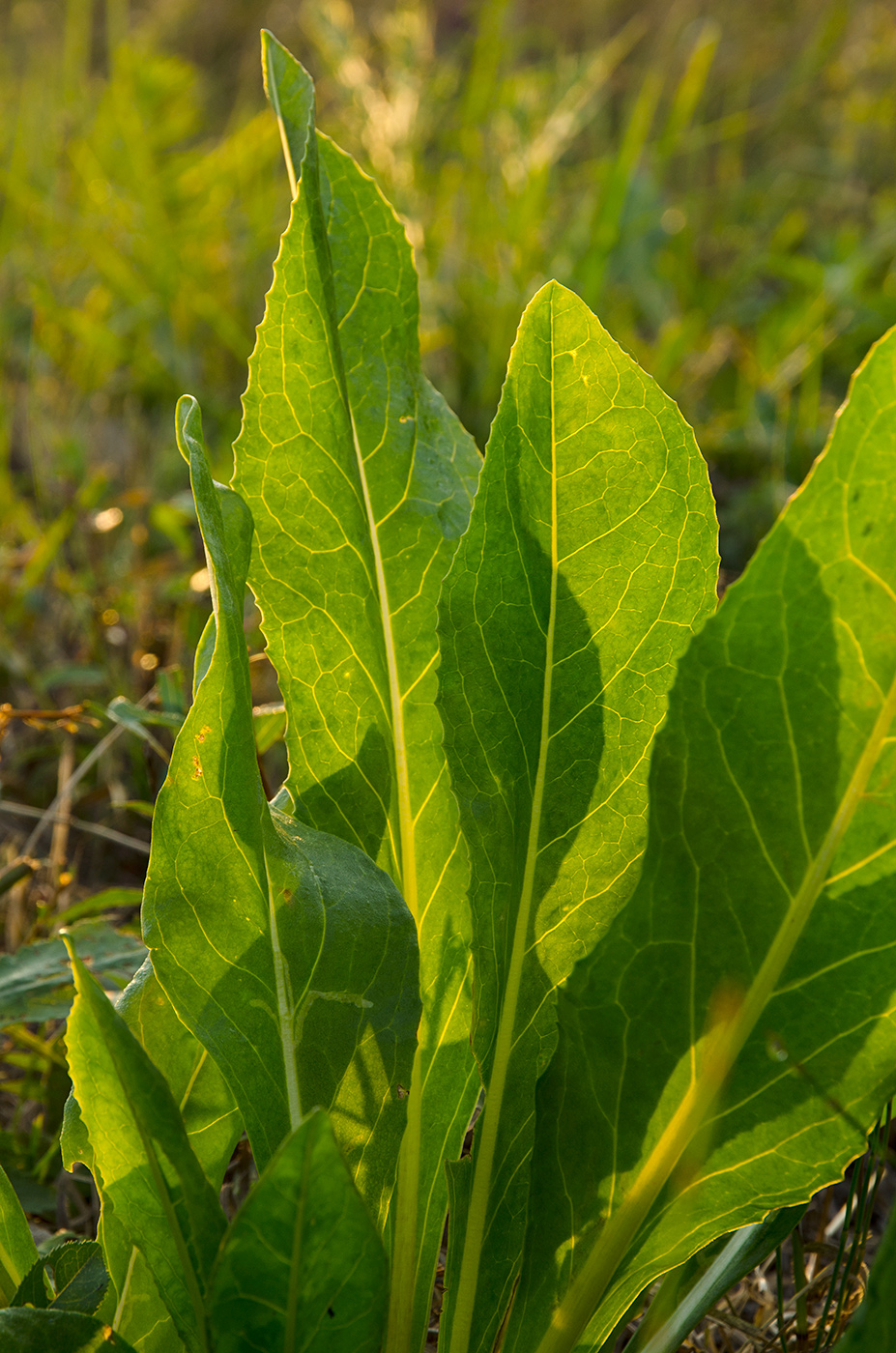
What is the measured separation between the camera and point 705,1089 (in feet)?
1.89

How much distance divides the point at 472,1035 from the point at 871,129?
11.3ft

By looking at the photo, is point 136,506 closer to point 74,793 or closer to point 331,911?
point 74,793

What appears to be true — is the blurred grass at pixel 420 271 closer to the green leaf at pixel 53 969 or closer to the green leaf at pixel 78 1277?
the green leaf at pixel 53 969

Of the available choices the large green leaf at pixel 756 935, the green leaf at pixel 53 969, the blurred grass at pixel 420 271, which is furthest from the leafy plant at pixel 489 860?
the blurred grass at pixel 420 271

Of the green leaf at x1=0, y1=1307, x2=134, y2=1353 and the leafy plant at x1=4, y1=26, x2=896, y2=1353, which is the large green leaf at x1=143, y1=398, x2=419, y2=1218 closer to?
the leafy plant at x1=4, y1=26, x2=896, y2=1353

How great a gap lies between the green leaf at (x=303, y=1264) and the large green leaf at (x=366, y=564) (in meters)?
0.12

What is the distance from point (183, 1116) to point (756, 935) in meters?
0.35

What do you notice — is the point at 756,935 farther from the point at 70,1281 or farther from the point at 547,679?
the point at 70,1281

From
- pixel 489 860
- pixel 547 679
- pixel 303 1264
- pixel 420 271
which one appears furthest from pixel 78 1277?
pixel 420 271

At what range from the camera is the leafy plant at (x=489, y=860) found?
53 cm

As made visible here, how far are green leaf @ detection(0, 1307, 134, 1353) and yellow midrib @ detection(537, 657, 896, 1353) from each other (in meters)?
0.25

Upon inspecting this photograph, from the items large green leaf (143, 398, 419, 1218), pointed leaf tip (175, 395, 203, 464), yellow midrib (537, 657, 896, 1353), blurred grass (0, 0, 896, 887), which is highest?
blurred grass (0, 0, 896, 887)

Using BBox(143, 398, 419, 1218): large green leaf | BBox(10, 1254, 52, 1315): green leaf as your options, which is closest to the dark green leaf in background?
BBox(10, 1254, 52, 1315): green leaf

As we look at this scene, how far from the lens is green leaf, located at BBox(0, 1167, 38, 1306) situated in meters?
0.62
